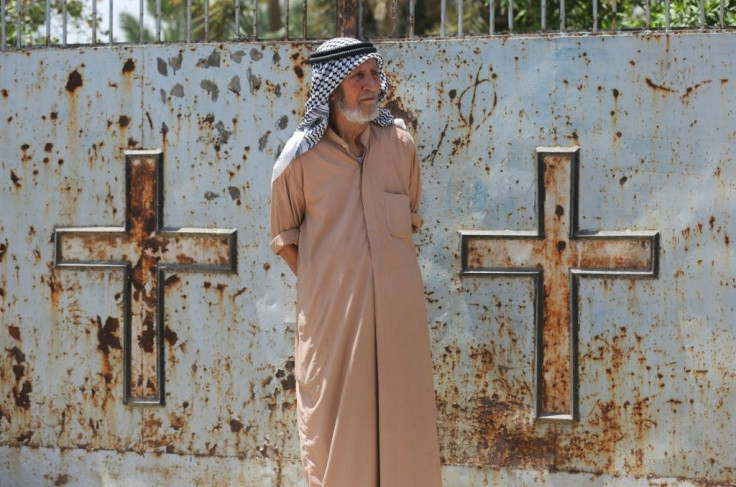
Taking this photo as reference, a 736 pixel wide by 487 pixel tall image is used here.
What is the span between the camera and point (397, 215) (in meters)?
3.57

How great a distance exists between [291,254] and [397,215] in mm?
424

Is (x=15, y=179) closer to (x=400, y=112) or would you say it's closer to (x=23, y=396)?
(x=23, y=396)

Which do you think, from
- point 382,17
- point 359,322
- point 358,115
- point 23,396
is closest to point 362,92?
point 358,115

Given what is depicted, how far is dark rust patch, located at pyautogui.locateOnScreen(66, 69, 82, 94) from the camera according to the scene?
4398 mm

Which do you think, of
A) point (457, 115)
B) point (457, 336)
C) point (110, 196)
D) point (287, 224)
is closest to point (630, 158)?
point (457, 115)

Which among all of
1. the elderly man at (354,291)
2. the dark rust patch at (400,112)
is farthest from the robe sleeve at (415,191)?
the dark rust patch at (400,112)

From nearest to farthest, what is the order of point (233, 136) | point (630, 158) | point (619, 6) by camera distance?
point (630, 158)
point (233, 136)
point (619, 6)

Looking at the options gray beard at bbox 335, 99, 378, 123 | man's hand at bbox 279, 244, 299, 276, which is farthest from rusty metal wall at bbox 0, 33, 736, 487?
gray beard at bbox 335, 99, 378, 123

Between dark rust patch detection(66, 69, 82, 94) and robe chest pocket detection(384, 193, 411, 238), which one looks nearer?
robe chest pocket detection(384, 193, 411, 238)

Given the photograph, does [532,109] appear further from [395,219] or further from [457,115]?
[395,219]

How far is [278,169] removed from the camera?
3625 mm

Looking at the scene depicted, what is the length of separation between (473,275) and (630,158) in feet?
2.45

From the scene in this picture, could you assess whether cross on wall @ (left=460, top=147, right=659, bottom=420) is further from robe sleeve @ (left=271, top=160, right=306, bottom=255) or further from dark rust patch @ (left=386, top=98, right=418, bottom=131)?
robe sleeve @ (left=271, top=160, right=306, bottom=255)

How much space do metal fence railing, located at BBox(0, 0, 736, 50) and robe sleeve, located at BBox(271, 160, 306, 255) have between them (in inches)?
30.1
